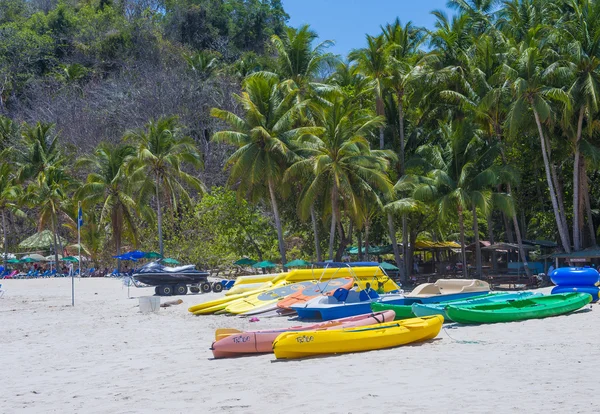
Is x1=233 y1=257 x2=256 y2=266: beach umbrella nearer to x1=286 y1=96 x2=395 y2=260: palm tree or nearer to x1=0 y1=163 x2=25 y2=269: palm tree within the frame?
x1=286 y1=96 x2=395 y2=260: palm tree

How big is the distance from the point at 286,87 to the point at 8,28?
148 feet

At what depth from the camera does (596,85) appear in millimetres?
28391

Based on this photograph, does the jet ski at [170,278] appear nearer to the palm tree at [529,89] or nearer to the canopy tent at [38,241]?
the palm tree at [529,89]

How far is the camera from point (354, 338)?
40.8 feet

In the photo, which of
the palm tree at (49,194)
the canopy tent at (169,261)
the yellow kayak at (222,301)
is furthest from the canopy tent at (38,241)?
the yellow kayak at (222,301)

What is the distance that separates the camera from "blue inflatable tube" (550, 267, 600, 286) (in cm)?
2016

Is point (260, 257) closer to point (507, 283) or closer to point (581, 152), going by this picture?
point (507, 283)

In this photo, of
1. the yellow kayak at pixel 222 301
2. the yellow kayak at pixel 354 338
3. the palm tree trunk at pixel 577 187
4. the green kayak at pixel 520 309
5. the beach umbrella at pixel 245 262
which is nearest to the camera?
the yellow kayak at pixel 354 338

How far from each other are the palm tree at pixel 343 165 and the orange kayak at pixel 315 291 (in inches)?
382

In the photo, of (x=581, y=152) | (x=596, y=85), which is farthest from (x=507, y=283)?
(x=596, y=85)

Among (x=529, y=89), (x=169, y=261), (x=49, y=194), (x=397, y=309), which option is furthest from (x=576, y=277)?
(x=49, y=194)

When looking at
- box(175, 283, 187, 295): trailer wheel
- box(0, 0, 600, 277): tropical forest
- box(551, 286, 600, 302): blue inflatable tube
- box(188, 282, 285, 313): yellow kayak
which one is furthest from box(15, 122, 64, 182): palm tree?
box(551, 286, 600, 302): blue inflatable tube

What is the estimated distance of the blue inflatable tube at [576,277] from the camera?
66.1 feet

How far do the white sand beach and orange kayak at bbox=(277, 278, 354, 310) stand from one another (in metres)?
3.46
